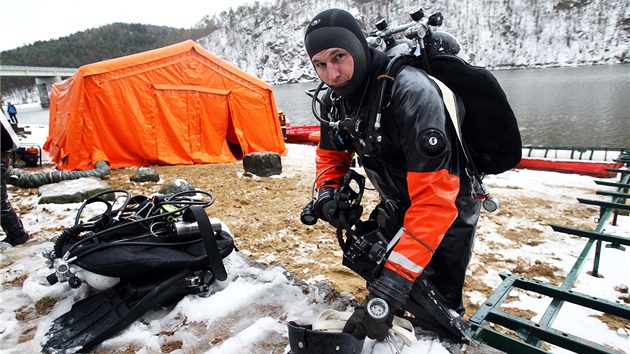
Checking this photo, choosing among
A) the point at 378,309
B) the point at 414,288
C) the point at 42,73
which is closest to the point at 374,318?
the point at 378,309

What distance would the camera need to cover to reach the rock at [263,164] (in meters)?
7.71

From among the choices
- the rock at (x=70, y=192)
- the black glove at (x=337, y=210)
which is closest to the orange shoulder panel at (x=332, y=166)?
the black glove at (x=337, y=210)

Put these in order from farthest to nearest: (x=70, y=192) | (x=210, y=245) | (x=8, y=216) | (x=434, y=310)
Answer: (x=70, y=192)
(x=8, y=216)
(x=210, y=245)
(x=434, y=310)

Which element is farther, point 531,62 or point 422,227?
point 531,62

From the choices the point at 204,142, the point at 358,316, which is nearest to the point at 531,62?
the point at 204,142

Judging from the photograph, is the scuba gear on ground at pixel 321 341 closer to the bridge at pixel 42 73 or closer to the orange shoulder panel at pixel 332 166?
the orange shoulder panel at pixel 332 166

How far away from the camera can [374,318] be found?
125 cm

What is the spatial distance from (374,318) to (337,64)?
113 cm

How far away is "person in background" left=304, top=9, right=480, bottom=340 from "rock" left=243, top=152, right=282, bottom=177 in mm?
5666

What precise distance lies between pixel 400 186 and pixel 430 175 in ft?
1.36

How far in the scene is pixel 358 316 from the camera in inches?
52.5

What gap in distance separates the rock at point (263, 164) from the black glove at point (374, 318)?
6.56 metres

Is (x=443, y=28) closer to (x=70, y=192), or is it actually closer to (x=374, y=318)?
(x=70, y=192)

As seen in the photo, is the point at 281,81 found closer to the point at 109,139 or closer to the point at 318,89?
the point at 109,139
